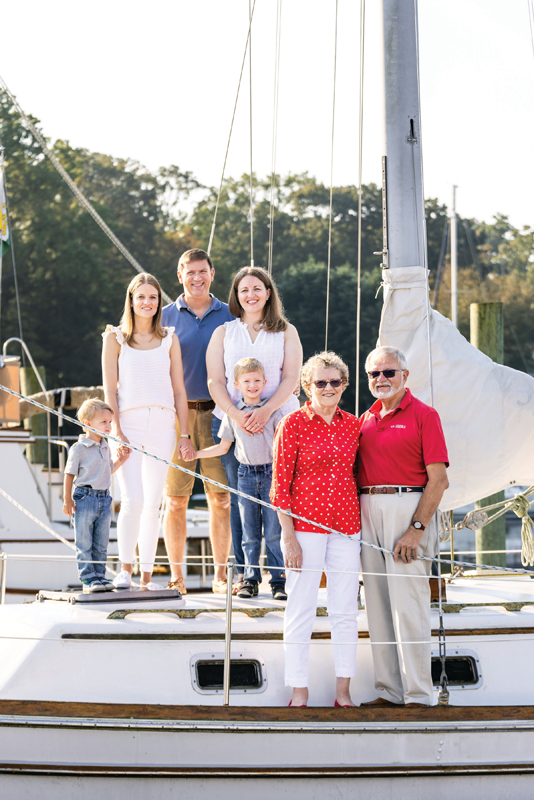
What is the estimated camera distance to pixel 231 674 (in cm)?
443

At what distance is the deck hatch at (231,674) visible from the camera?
4348 millimetres

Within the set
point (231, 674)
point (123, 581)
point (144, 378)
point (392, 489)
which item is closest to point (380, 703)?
point (231, 674)

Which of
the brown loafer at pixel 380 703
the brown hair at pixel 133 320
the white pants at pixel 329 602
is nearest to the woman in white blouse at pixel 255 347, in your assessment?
the brown hair at pixel 133 320

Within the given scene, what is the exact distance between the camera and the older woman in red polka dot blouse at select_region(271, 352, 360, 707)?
422cm

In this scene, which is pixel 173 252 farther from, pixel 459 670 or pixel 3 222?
pixel 459 670

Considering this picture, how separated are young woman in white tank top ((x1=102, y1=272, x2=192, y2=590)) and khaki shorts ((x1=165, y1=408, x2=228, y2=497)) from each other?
0.29 metres

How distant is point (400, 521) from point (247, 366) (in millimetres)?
1309

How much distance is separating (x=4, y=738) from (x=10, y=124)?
3483 cm

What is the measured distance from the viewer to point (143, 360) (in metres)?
5.34

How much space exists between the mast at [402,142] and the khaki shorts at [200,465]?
154 cm

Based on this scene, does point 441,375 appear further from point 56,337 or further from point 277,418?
point 56,337

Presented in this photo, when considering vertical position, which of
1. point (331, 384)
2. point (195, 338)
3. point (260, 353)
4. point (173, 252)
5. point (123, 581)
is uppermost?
point (173, 252)

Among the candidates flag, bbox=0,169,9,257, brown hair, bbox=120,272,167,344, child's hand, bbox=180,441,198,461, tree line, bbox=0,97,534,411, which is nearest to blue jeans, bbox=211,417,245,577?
child's hand, bbox=180,441,198,461

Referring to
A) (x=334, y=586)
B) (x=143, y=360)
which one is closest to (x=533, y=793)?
(x=334, y=586)
